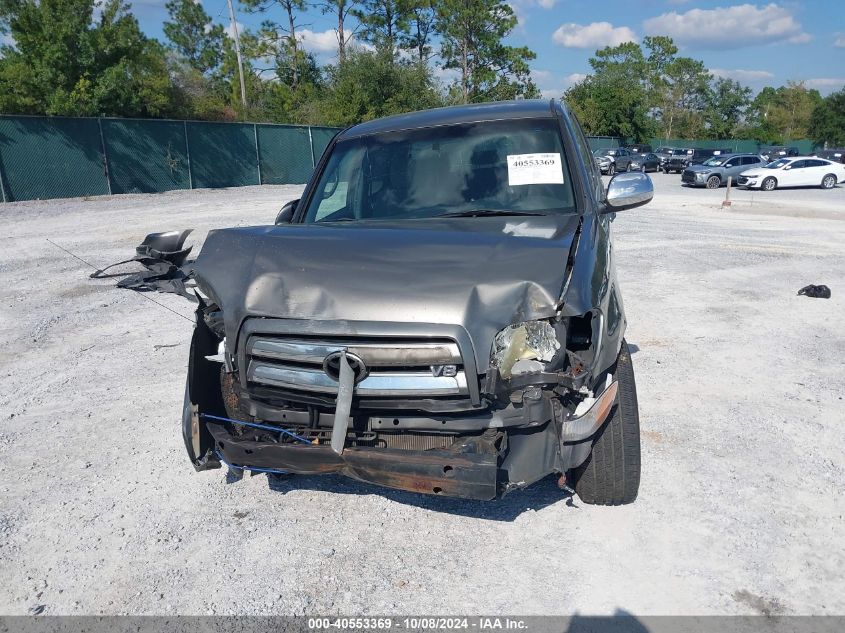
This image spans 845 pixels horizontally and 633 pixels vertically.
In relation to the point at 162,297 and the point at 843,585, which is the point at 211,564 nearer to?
the point at 843,585

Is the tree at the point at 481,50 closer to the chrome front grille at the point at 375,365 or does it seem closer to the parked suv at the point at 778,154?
the parked suv at the point at 778,154

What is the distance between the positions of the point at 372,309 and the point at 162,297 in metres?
6.40

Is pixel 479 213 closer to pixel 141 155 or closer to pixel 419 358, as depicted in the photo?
pixel 419 358

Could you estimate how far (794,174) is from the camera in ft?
91.4

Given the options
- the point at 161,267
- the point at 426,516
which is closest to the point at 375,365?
the point at 426,516

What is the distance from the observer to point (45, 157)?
21.5m

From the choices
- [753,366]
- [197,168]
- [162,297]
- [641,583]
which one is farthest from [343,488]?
[197,168]

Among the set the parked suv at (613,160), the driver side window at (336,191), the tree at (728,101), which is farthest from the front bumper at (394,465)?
the tree at (728,101)

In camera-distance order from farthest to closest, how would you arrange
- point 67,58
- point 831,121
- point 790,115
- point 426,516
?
point 790,115
point 831,121
point 67,58
point 426,516

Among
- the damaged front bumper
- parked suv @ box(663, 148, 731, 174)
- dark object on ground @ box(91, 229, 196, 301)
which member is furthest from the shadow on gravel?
parked suv @ box(663, 148, 731, 174)

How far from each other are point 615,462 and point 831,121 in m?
81.2

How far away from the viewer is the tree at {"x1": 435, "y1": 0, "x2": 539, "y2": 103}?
2071 inches

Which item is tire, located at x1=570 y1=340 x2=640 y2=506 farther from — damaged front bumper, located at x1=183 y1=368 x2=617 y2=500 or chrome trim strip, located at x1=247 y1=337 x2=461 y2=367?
chrome trim strip, located at x1=247 y1=337 x2=461 y2=367

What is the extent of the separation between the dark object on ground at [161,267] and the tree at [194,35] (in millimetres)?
66457
